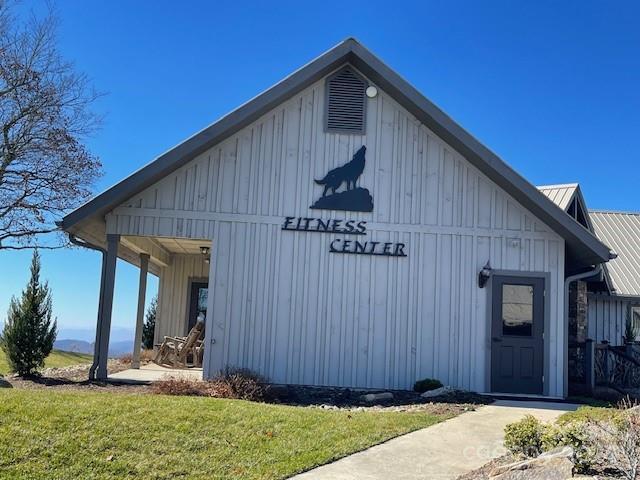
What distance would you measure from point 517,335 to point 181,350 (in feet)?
25.0

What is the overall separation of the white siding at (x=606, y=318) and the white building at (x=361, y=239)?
252 inches

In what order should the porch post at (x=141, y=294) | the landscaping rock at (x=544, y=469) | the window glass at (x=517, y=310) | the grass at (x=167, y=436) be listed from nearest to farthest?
1. the landscaping rock at (x=544, y=469)
2. the grass at (x=167, y=436)
3. the window glass at (x=517, y=310)
4. the porch post at (x=141, y=294)

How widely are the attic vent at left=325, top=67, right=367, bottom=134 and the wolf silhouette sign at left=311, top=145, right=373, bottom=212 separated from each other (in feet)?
2.13

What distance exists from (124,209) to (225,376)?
12.2ft

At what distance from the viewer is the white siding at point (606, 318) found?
61.4ft

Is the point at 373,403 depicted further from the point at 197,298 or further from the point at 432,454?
the point at 197,298

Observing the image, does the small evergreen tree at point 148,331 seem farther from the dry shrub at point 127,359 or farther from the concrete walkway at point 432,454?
the concrete walkway at point 432,454

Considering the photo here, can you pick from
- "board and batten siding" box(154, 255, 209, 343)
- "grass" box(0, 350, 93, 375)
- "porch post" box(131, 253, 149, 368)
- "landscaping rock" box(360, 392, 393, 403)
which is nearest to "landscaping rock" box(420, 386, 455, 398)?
"landscaping rock" box(360, 392, 393, 403)

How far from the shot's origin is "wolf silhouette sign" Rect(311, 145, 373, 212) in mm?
12711

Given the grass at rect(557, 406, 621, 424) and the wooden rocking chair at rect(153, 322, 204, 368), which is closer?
the grass at rect(557, 406, 621, 424)

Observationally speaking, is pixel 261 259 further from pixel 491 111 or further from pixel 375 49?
pixel 491 111

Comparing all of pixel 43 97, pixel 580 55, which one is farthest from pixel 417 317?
pixel 43 97

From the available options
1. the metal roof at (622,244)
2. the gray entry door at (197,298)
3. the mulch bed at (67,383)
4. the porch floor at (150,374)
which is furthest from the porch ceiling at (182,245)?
the metal roof at (622,244)

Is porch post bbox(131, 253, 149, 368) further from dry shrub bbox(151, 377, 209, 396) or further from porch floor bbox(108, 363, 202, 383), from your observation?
dry shrub bbox(151, 377, 209, 396)
